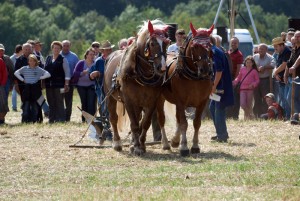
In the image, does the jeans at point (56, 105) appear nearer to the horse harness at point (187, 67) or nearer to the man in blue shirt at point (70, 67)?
the man in blue shirt at point (70, 67)

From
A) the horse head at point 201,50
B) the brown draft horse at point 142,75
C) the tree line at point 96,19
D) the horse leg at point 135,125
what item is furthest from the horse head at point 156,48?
the tree line at point 96,19

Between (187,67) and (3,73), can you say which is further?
(3,73)

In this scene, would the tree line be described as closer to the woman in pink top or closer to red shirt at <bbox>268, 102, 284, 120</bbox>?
the woman in pink top

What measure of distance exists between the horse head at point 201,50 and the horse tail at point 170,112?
2.03 m

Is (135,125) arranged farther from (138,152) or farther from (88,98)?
(88,98)

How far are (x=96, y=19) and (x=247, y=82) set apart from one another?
72.3 metres

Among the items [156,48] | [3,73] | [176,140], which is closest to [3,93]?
[3,73]

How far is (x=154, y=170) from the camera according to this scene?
1506 centimetres

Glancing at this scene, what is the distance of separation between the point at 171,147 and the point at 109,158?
1.68m

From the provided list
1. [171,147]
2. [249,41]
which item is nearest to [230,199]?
[171,147]

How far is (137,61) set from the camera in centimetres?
1678

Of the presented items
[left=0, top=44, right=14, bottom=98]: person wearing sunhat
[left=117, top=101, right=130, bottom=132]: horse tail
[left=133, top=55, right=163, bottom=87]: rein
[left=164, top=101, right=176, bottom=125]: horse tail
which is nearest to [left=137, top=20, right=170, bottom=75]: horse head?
[left=133, top=55, right=163, bottom=87]: rein

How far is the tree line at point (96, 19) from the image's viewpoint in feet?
235

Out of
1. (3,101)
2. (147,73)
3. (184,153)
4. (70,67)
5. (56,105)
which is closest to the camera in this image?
(147,73)
